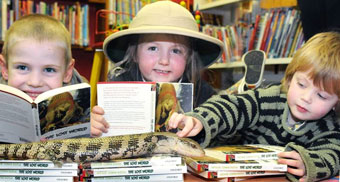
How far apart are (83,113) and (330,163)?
763mm

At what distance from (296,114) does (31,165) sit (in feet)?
2.85

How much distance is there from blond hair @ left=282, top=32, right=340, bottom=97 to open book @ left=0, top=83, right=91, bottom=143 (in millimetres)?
749

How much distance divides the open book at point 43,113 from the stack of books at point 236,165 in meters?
0.37

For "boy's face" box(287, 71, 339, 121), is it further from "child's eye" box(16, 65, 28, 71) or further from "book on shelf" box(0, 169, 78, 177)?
"child's eye" box(16, 65, 28, 71)

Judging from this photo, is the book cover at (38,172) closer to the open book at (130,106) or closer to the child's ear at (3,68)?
the open book at (130,106)

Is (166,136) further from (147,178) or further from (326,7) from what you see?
(326,7)

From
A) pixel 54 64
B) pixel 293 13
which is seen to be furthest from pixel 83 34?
pixel 54 64

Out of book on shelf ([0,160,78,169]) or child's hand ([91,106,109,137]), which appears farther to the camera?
child's hand ([91,106,109,137])

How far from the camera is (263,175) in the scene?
2.88 feet

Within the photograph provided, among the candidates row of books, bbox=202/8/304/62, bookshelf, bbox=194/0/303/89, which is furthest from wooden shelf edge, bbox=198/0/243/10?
row of books, bbox=202/8/304/62

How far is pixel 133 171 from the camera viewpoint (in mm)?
786

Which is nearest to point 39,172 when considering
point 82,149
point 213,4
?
point 82,149

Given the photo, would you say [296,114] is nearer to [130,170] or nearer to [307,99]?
[307,99]

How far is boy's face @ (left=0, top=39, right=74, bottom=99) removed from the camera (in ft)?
4.36
